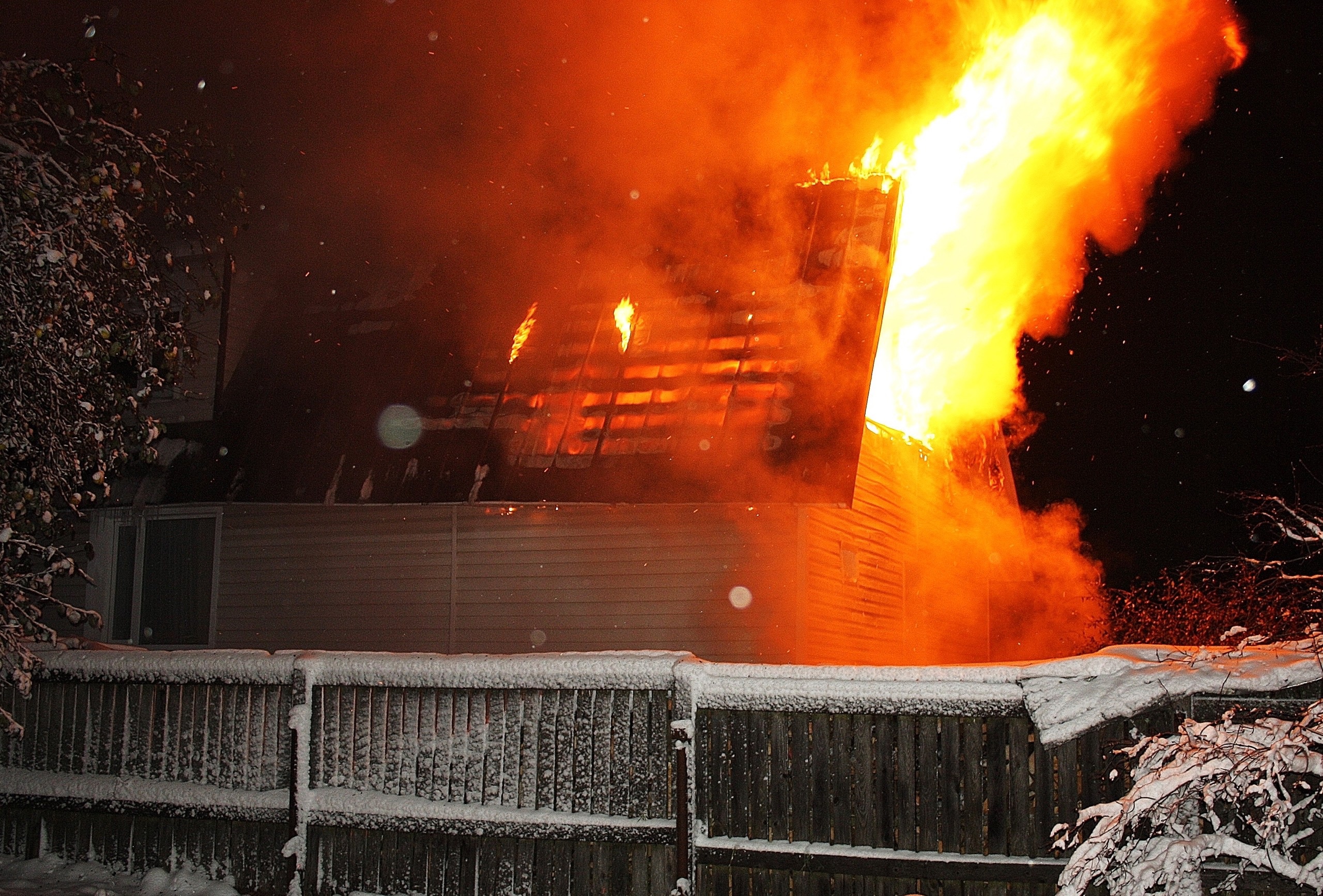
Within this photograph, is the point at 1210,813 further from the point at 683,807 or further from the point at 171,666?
the point at 171,666

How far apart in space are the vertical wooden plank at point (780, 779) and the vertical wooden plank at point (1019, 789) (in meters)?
1.12

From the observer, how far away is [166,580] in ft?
45.4

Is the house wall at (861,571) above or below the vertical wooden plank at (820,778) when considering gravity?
above

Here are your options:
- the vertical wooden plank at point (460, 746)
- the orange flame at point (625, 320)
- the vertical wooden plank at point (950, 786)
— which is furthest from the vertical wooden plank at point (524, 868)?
the orange flame at point (625, 320)

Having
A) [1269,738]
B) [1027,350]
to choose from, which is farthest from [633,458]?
[1027,350]

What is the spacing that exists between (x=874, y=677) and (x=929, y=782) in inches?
22.5

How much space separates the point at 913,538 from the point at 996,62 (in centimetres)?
674

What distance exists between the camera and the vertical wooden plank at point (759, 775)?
5586 mm

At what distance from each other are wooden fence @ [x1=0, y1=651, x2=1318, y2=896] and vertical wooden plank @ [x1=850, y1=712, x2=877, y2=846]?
0.01 metres

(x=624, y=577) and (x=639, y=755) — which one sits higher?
(x=624, y=577)

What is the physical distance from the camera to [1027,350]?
37.6 metres

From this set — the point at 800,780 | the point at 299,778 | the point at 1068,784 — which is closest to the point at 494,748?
the point at 299,778

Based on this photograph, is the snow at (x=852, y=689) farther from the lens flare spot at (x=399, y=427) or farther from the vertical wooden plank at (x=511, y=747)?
the lens flare spot at (x=399, y=427)

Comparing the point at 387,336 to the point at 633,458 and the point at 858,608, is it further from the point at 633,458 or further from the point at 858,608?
the point at 858,608
